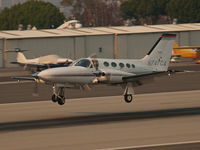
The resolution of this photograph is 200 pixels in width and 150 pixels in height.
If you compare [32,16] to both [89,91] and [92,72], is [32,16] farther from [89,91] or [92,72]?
[92,72]

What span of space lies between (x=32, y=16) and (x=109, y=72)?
135515 millimetres

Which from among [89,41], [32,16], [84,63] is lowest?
[84,63]

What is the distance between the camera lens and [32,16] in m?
167

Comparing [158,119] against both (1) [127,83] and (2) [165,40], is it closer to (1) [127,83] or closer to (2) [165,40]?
(1) [127,83]

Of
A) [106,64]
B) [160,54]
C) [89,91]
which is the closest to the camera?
[106,64]

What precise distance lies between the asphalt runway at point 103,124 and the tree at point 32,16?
5033 inches

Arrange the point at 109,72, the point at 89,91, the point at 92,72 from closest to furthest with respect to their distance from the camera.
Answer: the point at 92,72, the point at 109,72, the point at 89,91

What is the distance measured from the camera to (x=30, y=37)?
82.6 m

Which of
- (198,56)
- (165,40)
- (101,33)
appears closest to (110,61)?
(165,40)

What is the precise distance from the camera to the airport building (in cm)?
8212

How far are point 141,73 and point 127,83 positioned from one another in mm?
1807

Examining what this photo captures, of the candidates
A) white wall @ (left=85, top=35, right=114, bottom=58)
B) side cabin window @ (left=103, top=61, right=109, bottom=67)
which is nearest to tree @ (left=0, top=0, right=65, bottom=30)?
white wall @ (left=85, top=35, right=114, bottom=58)

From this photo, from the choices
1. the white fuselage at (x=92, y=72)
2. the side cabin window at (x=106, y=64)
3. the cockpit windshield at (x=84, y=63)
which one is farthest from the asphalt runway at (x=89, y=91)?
→ the cockpit windshield at (x=84, y=63)

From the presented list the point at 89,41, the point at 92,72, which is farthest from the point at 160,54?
the point at 89,41
